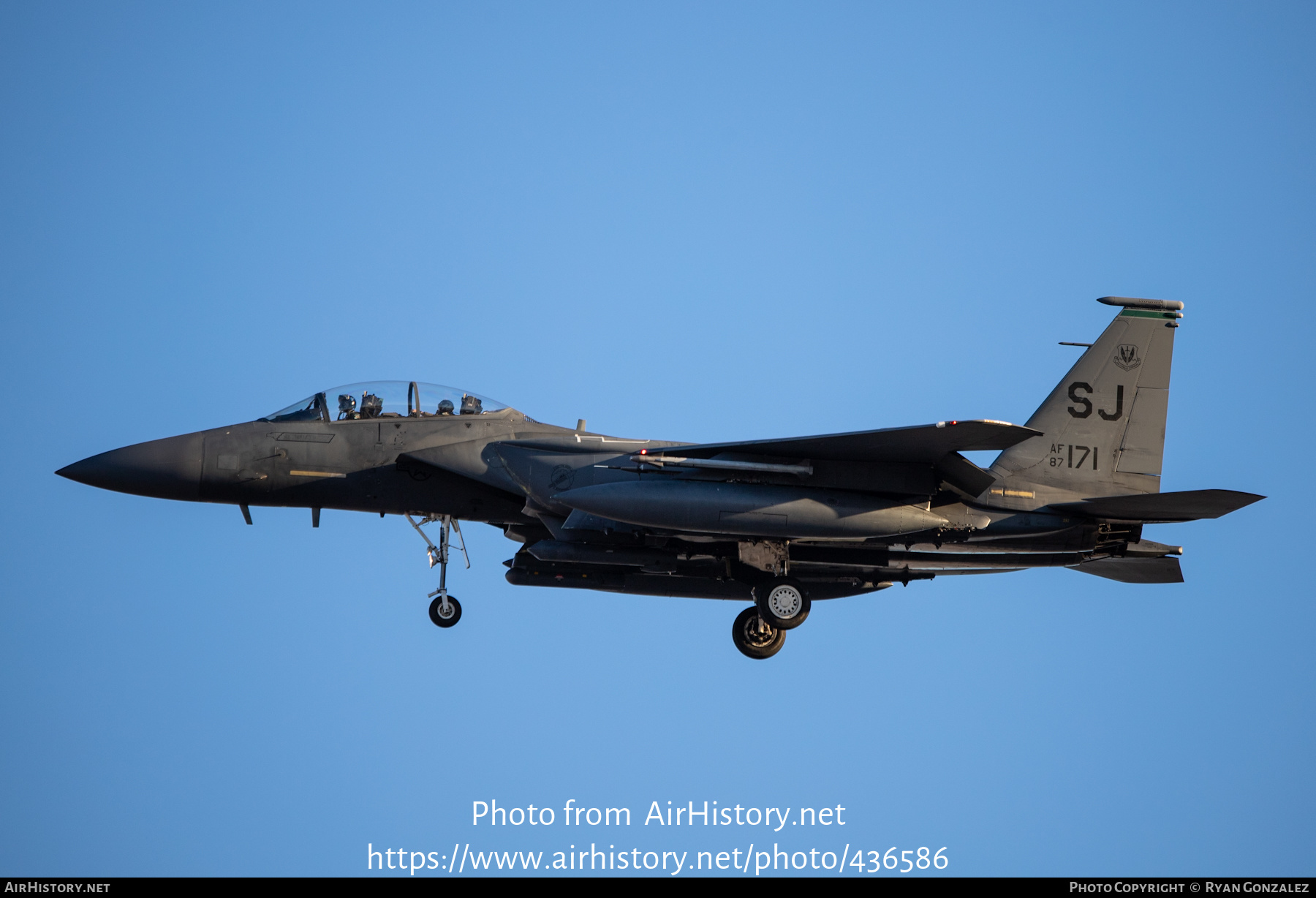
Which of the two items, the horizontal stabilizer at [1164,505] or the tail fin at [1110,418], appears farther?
the tail fin at [1110,418]

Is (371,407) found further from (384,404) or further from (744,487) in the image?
(744,487)

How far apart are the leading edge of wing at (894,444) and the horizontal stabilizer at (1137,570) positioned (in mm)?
3258

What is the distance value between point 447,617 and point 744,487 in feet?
12.9

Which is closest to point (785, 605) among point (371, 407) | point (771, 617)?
point (771, 617)

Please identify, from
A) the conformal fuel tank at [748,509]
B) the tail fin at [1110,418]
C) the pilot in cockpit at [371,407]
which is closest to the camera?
the conformal fuel tank at [748,509]

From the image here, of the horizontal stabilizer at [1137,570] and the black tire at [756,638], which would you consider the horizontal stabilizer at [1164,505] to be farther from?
the black tire at [756,638]

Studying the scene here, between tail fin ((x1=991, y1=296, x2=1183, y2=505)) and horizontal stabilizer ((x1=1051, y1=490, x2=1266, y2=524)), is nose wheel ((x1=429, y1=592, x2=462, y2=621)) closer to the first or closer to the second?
tail fin ((x1=991, y1=296, x2=1183, y2=505))

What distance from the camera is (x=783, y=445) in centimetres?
1360

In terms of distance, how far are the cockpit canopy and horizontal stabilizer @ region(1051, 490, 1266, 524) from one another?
6.89 metres

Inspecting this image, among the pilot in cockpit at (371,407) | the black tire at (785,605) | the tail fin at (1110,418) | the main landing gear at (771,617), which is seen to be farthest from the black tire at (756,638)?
the pilot in cockpit at (371,407)

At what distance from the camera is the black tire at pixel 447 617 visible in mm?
15055

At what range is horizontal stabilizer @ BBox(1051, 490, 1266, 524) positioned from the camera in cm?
1346

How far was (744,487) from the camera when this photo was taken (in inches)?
546

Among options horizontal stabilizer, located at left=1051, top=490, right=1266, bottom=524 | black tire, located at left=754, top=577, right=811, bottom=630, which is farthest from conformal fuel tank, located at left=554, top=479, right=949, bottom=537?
A: horizontal stabilizer, located at left=1051, top=490, right=1266, bottom=524
